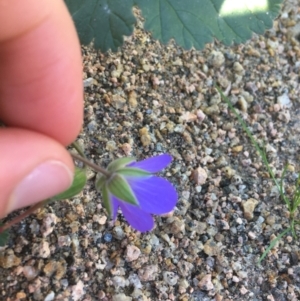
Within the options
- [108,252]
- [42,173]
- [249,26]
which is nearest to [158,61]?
[249,26]

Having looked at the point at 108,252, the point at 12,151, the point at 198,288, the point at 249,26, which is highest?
the point at 12,151

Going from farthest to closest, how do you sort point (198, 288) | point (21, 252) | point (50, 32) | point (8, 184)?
1. point (198, 288)
2. point (21, 252)
3. point (50, 32)
4. point (8, 184)

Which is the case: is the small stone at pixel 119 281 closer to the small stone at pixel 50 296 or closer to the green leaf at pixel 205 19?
the small stone at pixel 50 296

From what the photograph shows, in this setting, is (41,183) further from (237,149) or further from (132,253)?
(237,149)

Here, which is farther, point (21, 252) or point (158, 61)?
point (158, 61)

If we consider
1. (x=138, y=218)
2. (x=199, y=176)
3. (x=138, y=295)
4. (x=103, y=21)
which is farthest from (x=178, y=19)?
(x=138, y=295)

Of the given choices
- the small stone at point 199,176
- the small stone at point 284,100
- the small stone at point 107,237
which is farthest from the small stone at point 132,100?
the small stone at point 284,100

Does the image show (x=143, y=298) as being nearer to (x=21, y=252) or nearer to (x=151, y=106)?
(x=21, y=252)
